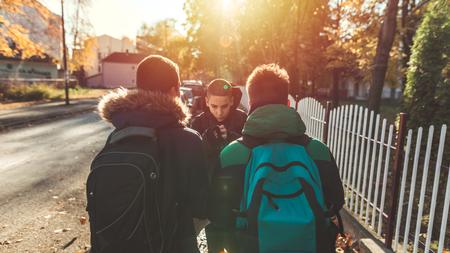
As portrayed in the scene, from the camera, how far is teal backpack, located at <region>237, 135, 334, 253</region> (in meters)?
1.67

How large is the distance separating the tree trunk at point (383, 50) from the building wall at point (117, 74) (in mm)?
61331

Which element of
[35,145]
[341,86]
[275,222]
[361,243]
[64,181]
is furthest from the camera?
[341,86]

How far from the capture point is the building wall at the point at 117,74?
67688 millimetres

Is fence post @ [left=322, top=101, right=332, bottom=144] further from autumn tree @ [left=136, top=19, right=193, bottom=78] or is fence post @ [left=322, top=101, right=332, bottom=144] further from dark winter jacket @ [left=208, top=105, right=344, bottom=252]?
autumn tree @ [left=136, top=19, right=193, bottom=78]

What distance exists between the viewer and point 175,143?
1.93 m

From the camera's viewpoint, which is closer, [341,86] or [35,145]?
[35,145]

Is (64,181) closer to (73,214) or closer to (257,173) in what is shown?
(73,214)

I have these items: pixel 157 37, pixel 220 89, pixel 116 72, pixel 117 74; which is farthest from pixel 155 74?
pixel 157 37

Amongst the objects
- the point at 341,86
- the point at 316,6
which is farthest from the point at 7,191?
the point at 341,86

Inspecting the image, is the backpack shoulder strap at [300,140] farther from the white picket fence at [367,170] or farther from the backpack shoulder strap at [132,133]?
the white picket fence at [367,170]

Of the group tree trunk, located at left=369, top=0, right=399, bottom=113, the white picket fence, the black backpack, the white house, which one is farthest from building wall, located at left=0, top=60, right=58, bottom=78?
the black backpack

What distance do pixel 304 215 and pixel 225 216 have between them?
47cm

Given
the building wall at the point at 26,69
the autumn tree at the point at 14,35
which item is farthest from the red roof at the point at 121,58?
the autumn tree at the point at 14,35

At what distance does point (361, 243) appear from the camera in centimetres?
415
